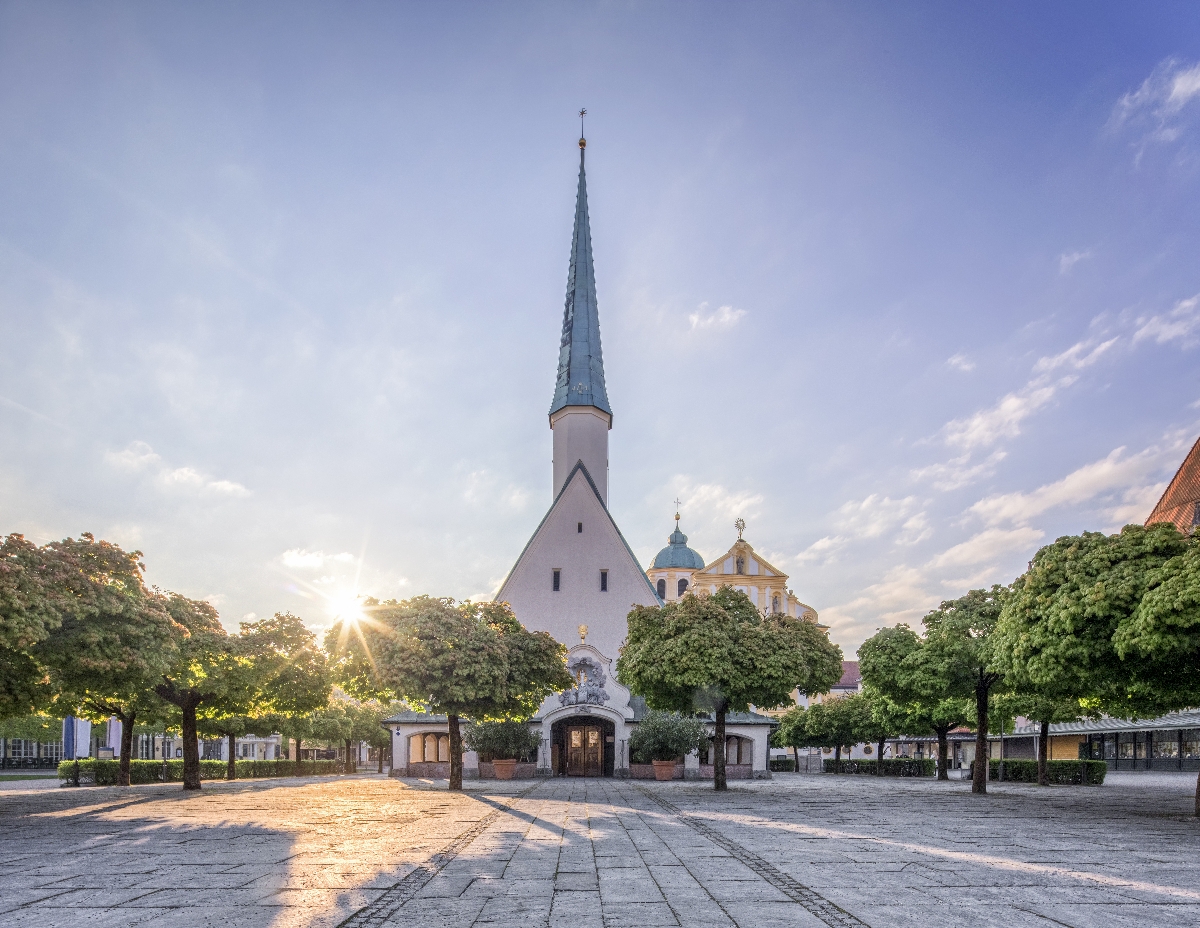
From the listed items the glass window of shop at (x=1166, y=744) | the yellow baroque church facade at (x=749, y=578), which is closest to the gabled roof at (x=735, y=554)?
the yellow baroque church facade at (x=749, y=578)

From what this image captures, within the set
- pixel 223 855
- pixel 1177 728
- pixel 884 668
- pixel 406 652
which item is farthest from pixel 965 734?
pixel 223 855

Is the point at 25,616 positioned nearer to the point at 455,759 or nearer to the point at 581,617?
the point at 455,759

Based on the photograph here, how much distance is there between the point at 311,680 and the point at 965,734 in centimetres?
5750

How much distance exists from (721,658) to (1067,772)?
19.9m

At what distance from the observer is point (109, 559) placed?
19641 mm

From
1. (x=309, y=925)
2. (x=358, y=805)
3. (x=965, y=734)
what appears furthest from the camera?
(x=965, y=734)

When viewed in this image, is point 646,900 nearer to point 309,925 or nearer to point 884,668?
point 309,925

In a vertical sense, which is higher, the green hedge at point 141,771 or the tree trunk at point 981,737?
the tree trunk at point 981,737

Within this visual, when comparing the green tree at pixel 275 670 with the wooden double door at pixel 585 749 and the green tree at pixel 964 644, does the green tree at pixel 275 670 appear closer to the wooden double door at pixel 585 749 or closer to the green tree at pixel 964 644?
the wooden double door at pixel 585 749

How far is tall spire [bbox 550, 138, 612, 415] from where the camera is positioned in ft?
176

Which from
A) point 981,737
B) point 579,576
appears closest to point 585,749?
point 579,576

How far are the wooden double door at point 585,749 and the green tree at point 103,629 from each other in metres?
24.8

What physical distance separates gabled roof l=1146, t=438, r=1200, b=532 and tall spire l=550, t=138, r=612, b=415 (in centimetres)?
2882

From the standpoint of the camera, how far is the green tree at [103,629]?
17922 mm
